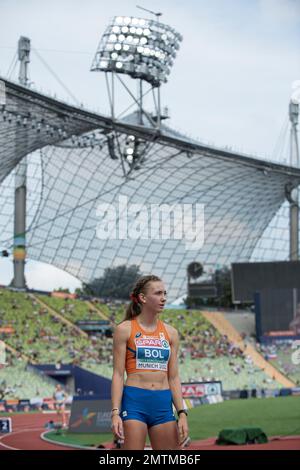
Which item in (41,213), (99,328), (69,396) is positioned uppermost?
(41,213)

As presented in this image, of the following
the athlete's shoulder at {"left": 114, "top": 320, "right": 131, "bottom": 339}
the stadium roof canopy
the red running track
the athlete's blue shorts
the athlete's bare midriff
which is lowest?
the red running track

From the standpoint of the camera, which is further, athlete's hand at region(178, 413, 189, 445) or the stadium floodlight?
the stadium floodlight

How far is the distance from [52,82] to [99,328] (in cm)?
1161

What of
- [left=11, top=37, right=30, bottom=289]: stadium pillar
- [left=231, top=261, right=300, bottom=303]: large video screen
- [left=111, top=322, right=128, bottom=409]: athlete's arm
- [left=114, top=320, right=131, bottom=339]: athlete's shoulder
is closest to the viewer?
[left=111, top=322, right=128, bottom=409]: athlete's arm

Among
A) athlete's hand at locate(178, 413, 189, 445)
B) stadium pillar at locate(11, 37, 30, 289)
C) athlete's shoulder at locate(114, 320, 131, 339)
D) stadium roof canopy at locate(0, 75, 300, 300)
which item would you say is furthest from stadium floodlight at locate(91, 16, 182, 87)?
athlete's hand at locate(178, 413, 189, 445)

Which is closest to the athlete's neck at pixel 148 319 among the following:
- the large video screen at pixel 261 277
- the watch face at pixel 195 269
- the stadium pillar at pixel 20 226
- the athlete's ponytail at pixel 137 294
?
the athlete's ponytail at pixel 137 294

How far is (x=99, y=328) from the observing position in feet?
146

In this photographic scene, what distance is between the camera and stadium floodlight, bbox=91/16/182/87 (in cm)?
3444

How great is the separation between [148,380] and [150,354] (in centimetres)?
16

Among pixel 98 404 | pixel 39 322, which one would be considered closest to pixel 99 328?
pixel 39 322

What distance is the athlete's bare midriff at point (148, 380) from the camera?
5.87 meters

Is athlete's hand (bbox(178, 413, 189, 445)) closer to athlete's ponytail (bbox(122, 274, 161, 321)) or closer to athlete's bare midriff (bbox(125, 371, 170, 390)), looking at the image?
athlete's bare midriff (bbox(125, 371, 170, 390))

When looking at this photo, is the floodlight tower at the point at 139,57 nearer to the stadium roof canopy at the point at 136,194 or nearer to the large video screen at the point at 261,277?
the stadium roof canopy at the point at 136,194
